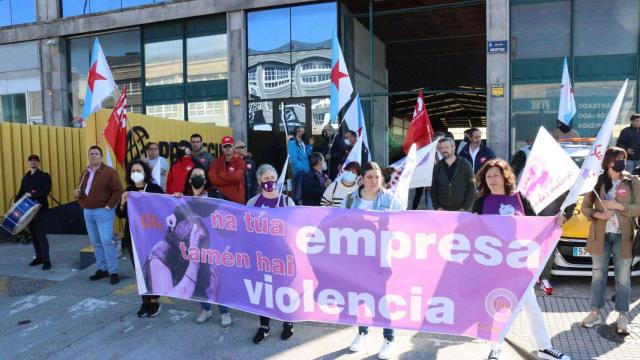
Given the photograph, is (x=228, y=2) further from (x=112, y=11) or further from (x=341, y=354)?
(x=341, y=354)

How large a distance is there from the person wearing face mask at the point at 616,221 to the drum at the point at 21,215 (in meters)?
7.59

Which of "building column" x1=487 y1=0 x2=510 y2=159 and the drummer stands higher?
"building column" x1=487 y1=0 x2=510 y2=159

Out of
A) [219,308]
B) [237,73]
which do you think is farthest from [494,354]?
[237,73]

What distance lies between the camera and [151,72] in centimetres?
1584

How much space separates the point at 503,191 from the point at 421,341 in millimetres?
1611

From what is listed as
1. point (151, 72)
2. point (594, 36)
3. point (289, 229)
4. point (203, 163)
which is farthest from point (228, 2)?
point (289, 229)

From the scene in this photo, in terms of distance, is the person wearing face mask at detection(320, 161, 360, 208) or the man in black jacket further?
the man in black jacket

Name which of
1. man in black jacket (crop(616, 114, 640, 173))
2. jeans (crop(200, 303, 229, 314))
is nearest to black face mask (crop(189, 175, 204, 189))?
jeans (crop(200, 303, 229, 314))

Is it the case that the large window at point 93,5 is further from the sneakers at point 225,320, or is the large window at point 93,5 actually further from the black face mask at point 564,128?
the sneakers at point 225,320

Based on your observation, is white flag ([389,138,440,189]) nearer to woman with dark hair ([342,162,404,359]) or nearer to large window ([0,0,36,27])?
woman with dark hair ([342,162,404,359])

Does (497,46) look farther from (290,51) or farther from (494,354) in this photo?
(494,354)

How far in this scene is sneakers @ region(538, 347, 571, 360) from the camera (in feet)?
13.3

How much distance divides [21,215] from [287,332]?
17.0 ft

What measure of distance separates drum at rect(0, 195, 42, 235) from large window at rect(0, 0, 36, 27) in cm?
1270
